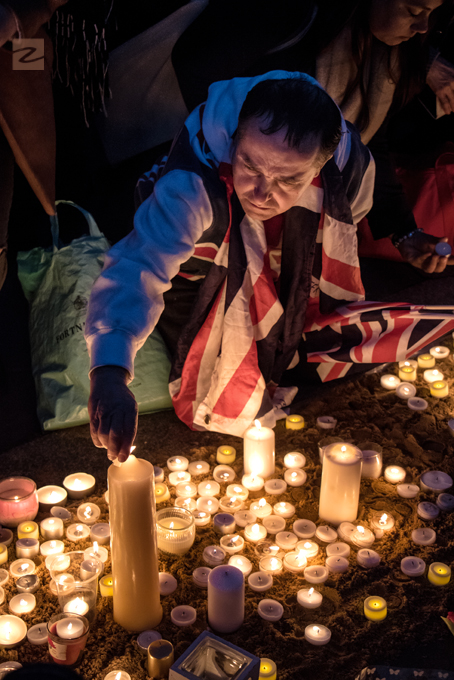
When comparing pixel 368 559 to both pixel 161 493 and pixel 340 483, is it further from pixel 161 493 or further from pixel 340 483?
pixel 161 493

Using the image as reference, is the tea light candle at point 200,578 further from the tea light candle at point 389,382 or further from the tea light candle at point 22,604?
the tea light candle at point 389,382

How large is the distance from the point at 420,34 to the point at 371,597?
158cm

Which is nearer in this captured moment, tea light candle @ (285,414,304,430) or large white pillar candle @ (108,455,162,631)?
large white pillar candle @ (108,455,162,631)

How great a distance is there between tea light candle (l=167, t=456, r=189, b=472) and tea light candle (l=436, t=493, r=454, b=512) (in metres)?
0.59

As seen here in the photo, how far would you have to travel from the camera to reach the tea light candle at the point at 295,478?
1.55 meters

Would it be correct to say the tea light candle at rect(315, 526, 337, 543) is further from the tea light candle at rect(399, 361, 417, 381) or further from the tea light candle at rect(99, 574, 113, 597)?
the tea light candle at rect(399, 361, 417, 381)

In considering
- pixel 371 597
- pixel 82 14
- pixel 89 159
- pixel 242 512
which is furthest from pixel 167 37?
pixel 371 597

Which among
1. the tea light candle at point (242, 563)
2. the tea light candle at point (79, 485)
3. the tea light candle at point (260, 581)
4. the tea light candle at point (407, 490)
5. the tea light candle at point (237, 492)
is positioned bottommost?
the tea light candle at point (407, 490)

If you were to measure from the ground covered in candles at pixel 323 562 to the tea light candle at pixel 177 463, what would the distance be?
5 centimetres

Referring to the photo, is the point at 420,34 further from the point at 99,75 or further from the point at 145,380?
the point at 145,380

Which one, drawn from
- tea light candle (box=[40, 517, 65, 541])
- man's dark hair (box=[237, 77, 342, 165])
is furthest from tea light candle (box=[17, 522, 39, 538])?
man's dark hair (box=[237, 77, 342, 165])

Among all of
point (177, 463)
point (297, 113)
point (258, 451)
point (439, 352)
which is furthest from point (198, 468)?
point (439, 352)

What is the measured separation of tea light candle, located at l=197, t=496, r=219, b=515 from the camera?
146 centimetres

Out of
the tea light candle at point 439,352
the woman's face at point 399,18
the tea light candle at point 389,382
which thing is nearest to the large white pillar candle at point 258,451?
the tea light candle at point 389,382
